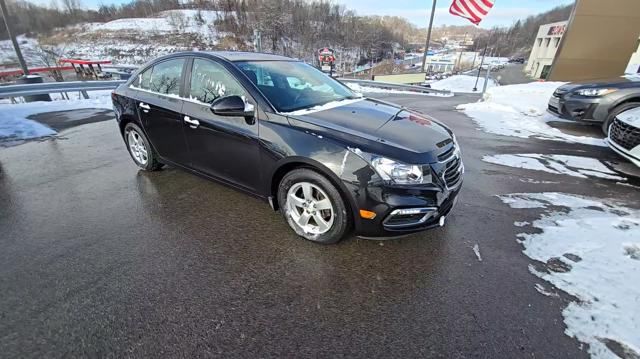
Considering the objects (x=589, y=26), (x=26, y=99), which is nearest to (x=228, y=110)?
(x=26, y=99)

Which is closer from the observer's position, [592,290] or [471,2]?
[592,290]

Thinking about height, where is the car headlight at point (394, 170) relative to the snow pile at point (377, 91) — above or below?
above

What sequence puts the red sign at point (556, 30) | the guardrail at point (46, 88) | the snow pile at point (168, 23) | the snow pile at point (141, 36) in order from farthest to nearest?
1. the snow pile at point (168, 23)
2. the snow pile at point (141, 36)
3. the red sign at point (556, 30)
4. the guardrail at point (46, 88)

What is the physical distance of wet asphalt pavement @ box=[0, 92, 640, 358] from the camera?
188 centimetres

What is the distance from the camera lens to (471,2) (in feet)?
40.0

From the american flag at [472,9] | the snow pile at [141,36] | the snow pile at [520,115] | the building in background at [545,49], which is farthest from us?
the snow pile at [141,36]

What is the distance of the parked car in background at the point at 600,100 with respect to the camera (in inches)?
234

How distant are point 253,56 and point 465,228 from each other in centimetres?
311

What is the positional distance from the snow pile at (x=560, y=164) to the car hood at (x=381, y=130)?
2.66 m

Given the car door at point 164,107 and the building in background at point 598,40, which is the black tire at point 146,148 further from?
the building in background at point 598,40

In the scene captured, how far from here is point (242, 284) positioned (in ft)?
7.70

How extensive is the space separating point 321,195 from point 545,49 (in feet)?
197

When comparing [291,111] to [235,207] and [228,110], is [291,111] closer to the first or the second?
[228,110]

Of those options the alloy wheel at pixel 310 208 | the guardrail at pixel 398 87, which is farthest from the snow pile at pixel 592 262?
the guardrail at pixel 398 87
